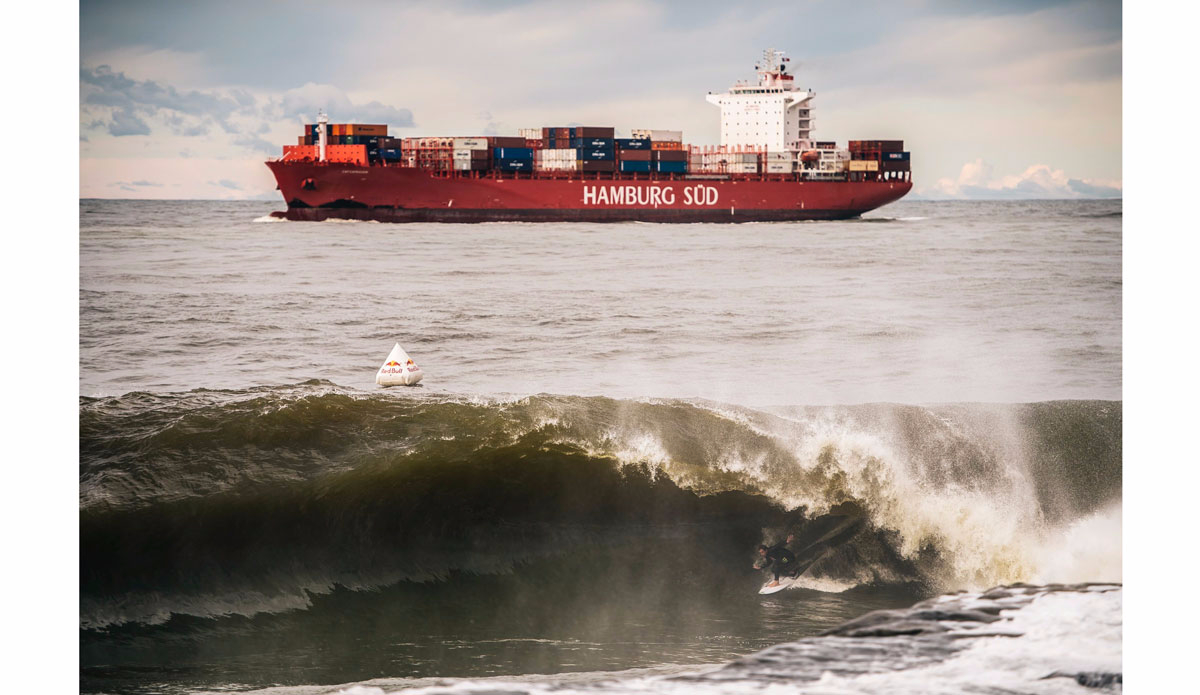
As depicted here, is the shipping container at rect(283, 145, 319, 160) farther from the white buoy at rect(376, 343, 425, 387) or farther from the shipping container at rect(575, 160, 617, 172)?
the shipping container at rect(575, 160, 617, 172)

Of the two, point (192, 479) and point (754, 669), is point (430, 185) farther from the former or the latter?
point (754, 669)

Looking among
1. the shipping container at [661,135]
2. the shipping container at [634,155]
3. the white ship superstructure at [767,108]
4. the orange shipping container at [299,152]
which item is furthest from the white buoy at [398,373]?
the white ship superstructure at [767,108]

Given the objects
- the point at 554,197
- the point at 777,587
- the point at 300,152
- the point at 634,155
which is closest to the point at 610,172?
the point at 634,155

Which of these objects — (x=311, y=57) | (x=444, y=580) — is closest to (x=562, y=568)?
(x=444, y=580)

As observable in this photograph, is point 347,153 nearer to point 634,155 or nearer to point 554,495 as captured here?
point 634,155

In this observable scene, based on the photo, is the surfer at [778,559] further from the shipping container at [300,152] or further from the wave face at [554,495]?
the shipping container at [300,152]

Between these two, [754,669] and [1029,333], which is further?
[1029,333]

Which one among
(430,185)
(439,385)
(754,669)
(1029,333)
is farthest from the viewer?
(430,185)
